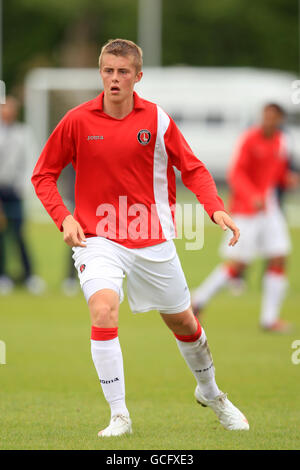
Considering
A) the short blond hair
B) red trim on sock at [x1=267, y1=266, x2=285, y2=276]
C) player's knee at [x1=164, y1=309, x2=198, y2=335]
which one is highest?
the short blond hair

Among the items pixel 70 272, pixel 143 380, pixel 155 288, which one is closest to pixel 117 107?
pixel 155 288

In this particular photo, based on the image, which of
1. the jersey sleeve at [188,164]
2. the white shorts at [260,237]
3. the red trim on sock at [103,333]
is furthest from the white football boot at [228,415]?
the white shorts at [260,237]

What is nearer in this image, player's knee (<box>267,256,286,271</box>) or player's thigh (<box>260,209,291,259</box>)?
player's thigh (<box>260,209,291,259</box>)

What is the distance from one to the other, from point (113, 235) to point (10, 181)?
28.2 feet

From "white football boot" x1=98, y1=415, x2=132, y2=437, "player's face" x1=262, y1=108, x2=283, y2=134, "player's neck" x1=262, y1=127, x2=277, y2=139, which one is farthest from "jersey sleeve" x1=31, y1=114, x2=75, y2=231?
"player's neck" x1=262, y1=127, x2=277, y2=139

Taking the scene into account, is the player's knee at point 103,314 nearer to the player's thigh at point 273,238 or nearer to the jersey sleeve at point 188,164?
the jersey sleeve at point 188,164

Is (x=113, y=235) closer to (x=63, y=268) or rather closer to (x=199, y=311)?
(x=199, y=311)

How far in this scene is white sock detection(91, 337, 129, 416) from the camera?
5.57 m

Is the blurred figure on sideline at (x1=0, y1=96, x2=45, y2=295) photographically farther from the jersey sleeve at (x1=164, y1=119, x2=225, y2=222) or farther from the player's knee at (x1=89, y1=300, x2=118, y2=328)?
the player's knee at (x1=89, y1=300, x2=118, y2=328)

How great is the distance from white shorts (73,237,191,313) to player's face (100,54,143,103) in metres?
0.88

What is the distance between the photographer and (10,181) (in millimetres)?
14250

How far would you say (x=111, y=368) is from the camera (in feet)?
18.3

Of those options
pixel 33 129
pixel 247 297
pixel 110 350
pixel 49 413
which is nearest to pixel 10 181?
pixel 247 297

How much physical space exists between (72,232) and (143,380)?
8.62 ft
